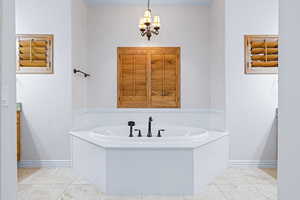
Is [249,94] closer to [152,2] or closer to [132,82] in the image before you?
[132,82]

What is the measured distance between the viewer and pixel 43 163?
13.0ft

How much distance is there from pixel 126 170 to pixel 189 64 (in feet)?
8.18

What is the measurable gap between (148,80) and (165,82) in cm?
29

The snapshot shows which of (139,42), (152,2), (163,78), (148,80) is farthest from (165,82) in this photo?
(152,2)

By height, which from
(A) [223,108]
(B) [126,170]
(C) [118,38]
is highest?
(C) [118,38]

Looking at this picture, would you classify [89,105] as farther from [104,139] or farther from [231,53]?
[231,53]

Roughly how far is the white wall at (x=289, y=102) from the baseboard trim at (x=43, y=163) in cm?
317

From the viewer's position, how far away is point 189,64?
4777 millimetres

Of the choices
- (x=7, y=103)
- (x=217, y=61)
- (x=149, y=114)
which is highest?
(x=217, y=61)

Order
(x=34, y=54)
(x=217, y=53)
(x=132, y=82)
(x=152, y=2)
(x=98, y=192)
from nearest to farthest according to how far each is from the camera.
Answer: (x=98, y=192)
(x=34, y=54)
(x=217, y=53)
(x=152, y=2)
(x=132, y=82)

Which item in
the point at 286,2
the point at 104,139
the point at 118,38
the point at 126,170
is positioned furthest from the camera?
the point at 118,38

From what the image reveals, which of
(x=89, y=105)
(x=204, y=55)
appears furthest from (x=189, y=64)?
(x=89, y=105)

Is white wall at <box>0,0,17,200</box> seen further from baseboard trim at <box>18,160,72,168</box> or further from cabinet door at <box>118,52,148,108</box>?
cabinet door at <box>118,52,148,108</box>

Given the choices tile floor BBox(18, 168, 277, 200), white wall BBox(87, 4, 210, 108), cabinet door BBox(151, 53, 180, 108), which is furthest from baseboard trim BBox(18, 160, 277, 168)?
cabinet door BBox(151, 53, 180, 108)
